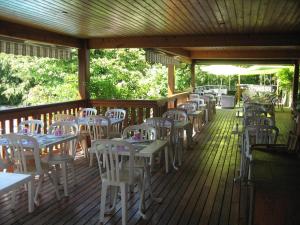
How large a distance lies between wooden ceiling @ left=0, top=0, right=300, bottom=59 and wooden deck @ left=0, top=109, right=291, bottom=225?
8.06 ft

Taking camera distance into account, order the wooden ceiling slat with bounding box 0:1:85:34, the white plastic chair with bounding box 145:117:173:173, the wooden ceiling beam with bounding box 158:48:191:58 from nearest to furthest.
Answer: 1. the wooden ceiling slat with bounding box 0:1:85:34
2. the white plastic chair with bounding box 145:117:173:173
3. the wooden ceiling beam with bounding box 158:48:191:58

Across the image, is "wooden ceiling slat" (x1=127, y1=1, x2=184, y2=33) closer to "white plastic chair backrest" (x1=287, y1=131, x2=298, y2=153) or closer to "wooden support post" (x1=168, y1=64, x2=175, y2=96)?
"white plastic chair backrest" (x1=287, y1=131, x2=298, y2=153)

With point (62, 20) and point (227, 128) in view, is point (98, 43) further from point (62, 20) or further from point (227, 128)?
point (227, 128)

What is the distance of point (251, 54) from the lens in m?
13.1

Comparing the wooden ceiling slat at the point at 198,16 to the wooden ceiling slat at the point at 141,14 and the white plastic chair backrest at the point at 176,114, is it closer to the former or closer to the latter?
the wooden ceiling slat at the point at 141,14

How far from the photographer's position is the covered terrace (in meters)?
4.04

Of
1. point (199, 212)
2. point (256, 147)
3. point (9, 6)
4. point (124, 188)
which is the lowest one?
point (199, 212)

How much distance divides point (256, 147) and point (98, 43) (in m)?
5.62

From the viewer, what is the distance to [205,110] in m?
11.8

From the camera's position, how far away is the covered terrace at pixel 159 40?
4035 millimetres

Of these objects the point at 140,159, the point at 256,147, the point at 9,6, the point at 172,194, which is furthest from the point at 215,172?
the point at 9,6

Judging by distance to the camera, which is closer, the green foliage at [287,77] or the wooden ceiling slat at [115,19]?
the wooden ceiling slat at [115,19]

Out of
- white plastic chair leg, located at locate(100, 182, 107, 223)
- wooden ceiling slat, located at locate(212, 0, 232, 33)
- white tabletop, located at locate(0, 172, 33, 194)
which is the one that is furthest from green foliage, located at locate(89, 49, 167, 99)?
white tabletop, located at locate(0, 172, 33, 194)

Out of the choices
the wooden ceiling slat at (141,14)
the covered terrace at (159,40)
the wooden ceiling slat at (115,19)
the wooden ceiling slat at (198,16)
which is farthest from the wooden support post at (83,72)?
the wooden ceiling slat at (198,16)
